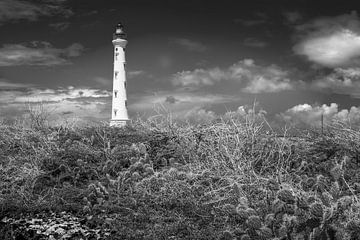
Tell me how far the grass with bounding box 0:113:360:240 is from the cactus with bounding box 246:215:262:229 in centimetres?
1

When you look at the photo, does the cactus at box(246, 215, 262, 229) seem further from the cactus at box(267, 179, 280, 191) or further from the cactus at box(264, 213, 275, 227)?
the cactus at box(267, 179, 280, 191)

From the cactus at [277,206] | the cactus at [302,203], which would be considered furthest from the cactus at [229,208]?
the cactus at [302,203]

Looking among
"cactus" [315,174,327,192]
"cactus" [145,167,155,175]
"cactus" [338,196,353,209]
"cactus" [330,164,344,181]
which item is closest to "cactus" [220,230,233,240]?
"cactus" [338,196,353,209]

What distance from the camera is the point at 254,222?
17.5ft

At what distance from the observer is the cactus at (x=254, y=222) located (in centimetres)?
534

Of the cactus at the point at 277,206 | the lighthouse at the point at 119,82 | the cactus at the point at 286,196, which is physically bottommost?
the cactus at the point at 277,206

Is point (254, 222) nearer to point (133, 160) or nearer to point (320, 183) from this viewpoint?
point (320, 183)

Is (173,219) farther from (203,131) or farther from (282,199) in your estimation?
(203,131)

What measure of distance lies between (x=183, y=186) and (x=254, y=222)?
5.82 ft

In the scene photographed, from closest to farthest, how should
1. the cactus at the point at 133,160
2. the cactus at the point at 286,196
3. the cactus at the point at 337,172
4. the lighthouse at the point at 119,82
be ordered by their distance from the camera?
the cactus at the point at 286,196 → the cactus at the point at 337,172 → the cactus at the point at 133,160 → the lighthouse at the point at 119,82

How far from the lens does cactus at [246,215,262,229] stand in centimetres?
534

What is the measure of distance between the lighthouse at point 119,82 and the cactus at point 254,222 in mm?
29343

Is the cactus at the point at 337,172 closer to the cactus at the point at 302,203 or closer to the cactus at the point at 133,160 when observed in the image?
the cactus at the point at 302,203

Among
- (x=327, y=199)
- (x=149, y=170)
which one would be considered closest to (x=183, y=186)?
(x=149, y=170)
